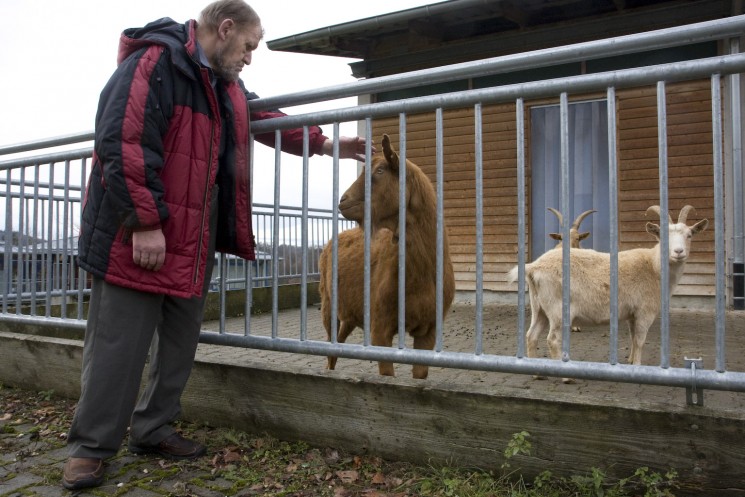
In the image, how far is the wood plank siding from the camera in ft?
27.2

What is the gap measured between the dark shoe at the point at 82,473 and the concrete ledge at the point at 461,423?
0.75 metres

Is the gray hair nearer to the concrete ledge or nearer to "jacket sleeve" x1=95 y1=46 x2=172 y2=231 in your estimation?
"jacket sleeve" x1=95 y1=46 x2=172 y2=231

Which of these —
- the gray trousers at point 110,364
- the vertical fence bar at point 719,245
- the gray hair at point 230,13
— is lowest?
the gray trousers at point 110,364

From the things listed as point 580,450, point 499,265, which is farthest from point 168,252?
point 499,265

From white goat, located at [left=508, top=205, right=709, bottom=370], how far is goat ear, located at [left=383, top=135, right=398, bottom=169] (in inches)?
Result: 72.4

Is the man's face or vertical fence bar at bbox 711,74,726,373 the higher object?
the man's face

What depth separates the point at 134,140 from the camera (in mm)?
2451

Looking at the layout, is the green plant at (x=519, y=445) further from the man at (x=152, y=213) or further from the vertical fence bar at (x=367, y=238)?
the man at (x=152, y=213)

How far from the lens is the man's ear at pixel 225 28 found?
272 centimetres

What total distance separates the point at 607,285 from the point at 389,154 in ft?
8.31

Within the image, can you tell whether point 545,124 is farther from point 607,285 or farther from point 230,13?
point 230,13

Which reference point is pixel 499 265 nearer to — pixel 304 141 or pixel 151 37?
pixel 304 141

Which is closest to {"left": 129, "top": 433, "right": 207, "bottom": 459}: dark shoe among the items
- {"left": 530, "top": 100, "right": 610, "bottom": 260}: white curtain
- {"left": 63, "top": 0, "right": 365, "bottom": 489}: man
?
{"left": 63, "top": 0, "right": 365, "bottom": 489}: man

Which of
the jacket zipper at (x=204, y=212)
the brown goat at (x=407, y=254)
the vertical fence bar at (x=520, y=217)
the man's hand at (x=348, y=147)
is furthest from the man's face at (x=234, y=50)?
the vertical fence bar at (x=520, y=217)
